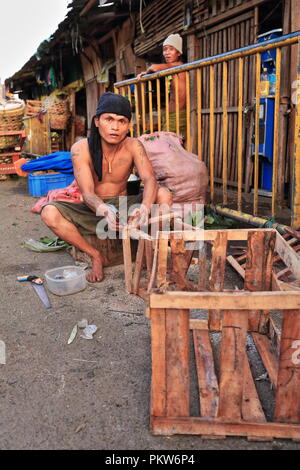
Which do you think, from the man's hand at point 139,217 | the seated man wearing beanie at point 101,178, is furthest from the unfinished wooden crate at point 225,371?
the seated man wearing beanie at point 101,178

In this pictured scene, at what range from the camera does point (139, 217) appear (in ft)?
10.3

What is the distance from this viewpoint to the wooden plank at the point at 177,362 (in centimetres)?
151

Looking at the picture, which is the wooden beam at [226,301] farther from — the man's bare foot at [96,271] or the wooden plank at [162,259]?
the man's bare foot at [96,271]

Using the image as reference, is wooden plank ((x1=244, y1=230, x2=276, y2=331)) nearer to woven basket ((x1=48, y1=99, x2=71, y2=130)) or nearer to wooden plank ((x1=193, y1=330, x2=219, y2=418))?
wooden plank ((x1=193, y1=330, x2=219, y2=418))

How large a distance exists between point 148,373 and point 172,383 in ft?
1.58

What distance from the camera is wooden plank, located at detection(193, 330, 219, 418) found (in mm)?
1663

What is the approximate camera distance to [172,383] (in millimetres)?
1557

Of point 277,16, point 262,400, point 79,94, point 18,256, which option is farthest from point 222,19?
point 79,94

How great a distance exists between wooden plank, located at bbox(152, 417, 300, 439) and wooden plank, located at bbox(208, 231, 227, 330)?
0.72m

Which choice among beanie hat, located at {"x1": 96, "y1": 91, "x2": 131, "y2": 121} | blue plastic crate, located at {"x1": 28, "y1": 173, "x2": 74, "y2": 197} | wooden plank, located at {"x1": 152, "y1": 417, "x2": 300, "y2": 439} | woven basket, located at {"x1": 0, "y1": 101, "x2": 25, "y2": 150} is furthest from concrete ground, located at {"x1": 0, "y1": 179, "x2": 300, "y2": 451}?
woven basket, located at {"x1": 0, "y1": 101, "x2": 25, "y2": 150}

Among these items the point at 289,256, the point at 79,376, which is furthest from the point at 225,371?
the point at 79,376

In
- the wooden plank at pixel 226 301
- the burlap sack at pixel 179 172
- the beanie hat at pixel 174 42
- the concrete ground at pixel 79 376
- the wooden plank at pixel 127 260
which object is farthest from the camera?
the beanie hat at pixel 174 42

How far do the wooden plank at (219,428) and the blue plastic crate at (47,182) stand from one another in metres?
6.02

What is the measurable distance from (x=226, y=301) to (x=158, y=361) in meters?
0.35
